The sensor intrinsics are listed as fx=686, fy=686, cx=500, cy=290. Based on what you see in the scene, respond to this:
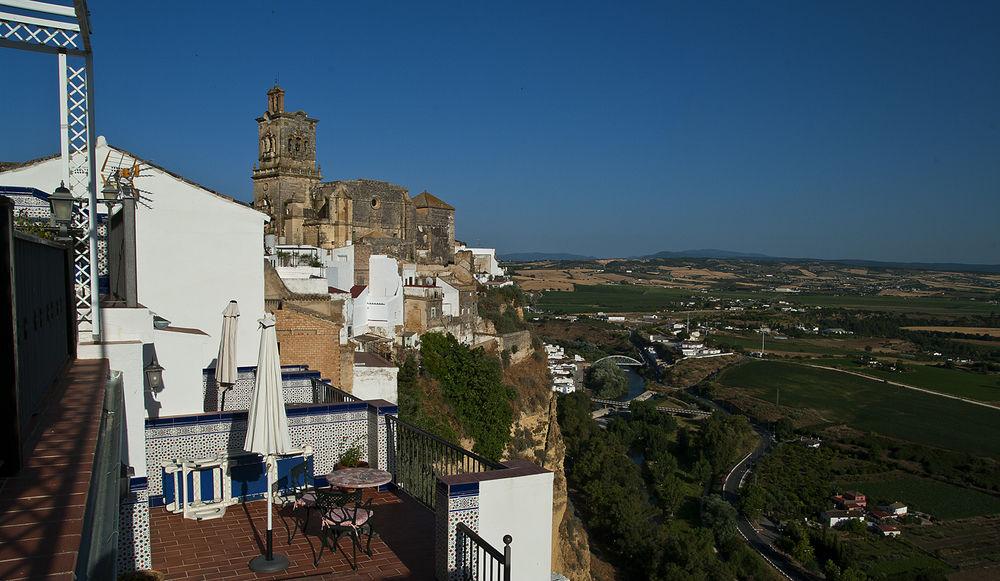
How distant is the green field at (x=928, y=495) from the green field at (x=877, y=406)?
10.9 metres

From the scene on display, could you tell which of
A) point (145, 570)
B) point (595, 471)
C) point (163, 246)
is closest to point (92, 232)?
point (145, 570)

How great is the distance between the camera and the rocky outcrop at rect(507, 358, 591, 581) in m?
26.9

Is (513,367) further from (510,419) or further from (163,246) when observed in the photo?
(163,246)

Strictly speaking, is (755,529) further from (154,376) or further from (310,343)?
(154,376)

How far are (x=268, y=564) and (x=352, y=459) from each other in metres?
2.15

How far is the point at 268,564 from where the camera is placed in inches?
227

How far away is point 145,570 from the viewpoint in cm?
547

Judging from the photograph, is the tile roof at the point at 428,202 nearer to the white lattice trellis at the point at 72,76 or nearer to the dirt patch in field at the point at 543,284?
the white lattice trellis at the point at 72,76

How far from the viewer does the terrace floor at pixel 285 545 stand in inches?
224

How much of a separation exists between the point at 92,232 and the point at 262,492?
3.15m

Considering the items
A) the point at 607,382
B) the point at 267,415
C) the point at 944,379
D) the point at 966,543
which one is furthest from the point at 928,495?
the point at 267,415

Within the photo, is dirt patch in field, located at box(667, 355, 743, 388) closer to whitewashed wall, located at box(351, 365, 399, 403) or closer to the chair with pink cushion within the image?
whitewashed wall, located at box(351, 365, 399, 403)

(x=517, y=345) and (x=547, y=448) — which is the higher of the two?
(x=517, y=345)

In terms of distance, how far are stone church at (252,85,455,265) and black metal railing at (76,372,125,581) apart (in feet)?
120
